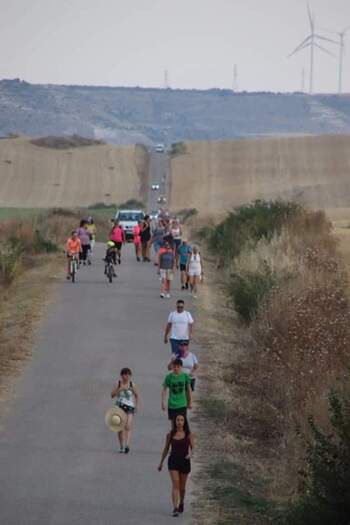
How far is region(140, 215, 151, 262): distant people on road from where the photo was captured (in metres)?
41.5

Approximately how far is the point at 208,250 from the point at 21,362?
31.1m

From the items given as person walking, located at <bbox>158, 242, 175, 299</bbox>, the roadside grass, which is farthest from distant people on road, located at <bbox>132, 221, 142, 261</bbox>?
the roadside grass

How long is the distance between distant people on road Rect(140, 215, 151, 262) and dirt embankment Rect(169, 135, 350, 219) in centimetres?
5028

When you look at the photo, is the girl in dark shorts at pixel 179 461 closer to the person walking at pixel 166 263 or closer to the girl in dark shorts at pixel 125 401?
the girl in dark shorts at pixel 125 401

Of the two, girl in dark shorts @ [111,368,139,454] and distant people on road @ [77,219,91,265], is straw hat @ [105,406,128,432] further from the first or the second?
distant people on road @ [77,219,91,265]

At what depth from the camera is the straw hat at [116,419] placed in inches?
626

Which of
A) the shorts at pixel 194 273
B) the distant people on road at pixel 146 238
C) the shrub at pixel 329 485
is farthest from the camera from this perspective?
the distant people on road at pixel 146 238

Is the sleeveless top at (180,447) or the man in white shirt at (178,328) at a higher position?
the man in white shirt at (178,328)

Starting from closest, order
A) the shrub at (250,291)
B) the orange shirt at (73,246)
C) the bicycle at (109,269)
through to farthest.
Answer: the shrub at (250,291) < the orange shirt at (73,246) < the bicycle at (109,269)

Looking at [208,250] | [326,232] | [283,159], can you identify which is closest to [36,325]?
[326,232]

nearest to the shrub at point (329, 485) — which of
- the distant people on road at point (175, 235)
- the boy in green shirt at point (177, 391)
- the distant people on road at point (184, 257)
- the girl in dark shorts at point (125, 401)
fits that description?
the boy in green shirt at point (177, 391)

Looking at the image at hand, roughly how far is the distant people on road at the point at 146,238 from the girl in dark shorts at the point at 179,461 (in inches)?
1097

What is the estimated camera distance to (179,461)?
13508 millimetres

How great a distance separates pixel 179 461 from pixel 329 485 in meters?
3.27
